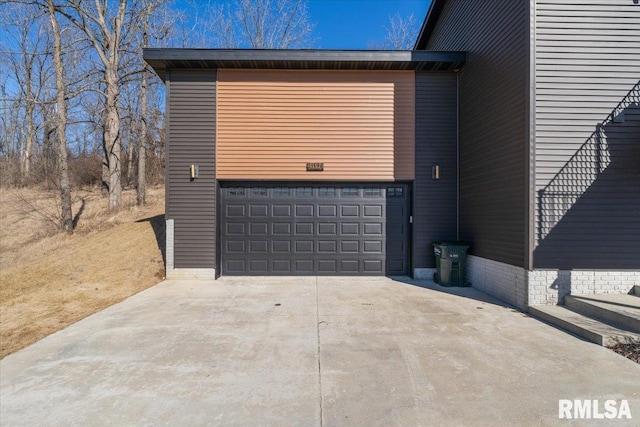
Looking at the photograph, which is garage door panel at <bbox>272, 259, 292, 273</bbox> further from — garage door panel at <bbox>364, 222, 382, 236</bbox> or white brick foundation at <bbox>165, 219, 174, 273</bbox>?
white brick foundation at <bbox>165, 219, 174, 273</bbox>

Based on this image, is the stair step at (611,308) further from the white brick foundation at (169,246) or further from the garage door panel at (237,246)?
the white brick foundation at (169,246)

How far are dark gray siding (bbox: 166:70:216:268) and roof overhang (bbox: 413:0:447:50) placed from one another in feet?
20.8

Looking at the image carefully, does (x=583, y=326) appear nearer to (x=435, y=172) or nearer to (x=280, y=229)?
(x=435, y=172)

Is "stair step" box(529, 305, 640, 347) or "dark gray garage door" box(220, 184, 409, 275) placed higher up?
"dark gray garage door" box(220, 184, 409, 275)

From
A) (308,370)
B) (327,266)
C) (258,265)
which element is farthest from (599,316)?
(258,265)

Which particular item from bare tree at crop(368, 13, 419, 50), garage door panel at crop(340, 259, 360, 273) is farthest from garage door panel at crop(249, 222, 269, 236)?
bare tree at crop(368, 13, 419, 50)

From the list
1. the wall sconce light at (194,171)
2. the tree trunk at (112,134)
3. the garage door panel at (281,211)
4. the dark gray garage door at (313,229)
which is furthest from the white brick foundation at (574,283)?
the tree trunk at (112,134)

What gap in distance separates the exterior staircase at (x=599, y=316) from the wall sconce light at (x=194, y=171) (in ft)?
22.5

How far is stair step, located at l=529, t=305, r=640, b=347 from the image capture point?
11.9 ft

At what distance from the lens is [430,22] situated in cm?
949

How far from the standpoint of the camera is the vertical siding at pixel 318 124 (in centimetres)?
739

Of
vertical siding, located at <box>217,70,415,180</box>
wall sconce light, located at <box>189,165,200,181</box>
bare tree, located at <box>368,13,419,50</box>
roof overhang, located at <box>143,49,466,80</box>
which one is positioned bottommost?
wall sconce light, located at <box>189,165,200,181</box>

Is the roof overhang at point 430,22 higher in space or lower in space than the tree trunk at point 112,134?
higher

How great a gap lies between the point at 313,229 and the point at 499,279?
391 cm
